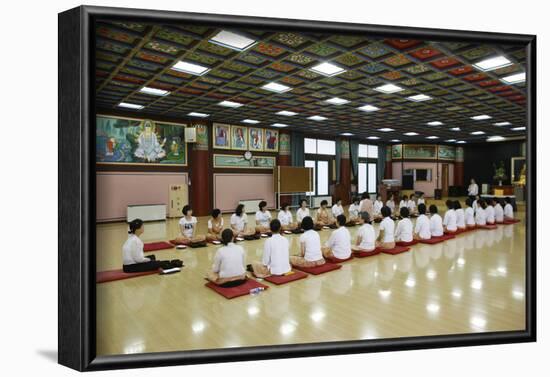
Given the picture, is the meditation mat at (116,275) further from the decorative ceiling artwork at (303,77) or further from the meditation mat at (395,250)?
the meditation mat at (395,250)

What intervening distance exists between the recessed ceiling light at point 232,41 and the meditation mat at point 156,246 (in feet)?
13.9

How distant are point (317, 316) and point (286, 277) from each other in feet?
4.00

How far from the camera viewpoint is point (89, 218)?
238 cm

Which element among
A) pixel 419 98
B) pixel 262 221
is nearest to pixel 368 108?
pixel 419 98

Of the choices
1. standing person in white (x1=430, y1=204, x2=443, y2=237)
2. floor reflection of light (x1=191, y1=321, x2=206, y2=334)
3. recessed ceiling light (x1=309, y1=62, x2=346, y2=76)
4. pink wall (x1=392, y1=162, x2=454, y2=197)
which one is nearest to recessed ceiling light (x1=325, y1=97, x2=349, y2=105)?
recessed ceiling light (x1=309, y1=62, x2=346, y2=76)

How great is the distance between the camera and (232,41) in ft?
15.5

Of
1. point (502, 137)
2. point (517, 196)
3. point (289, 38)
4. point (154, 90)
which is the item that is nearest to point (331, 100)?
point (289, 38)

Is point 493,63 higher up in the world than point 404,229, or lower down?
higher up

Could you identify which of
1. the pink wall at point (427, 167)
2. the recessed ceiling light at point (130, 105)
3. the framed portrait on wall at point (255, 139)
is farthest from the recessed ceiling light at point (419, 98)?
the pink wall at point (427, 167)

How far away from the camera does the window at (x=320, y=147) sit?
12923 mm

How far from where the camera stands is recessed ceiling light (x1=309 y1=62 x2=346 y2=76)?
5.76 meters

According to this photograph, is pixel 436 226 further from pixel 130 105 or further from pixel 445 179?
pixel 445 179

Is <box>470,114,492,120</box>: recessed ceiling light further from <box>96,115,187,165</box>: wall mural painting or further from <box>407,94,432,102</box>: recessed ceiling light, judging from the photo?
<box>96,115,187,165</box>: wall mural painting

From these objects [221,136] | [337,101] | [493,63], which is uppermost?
[337,101]
